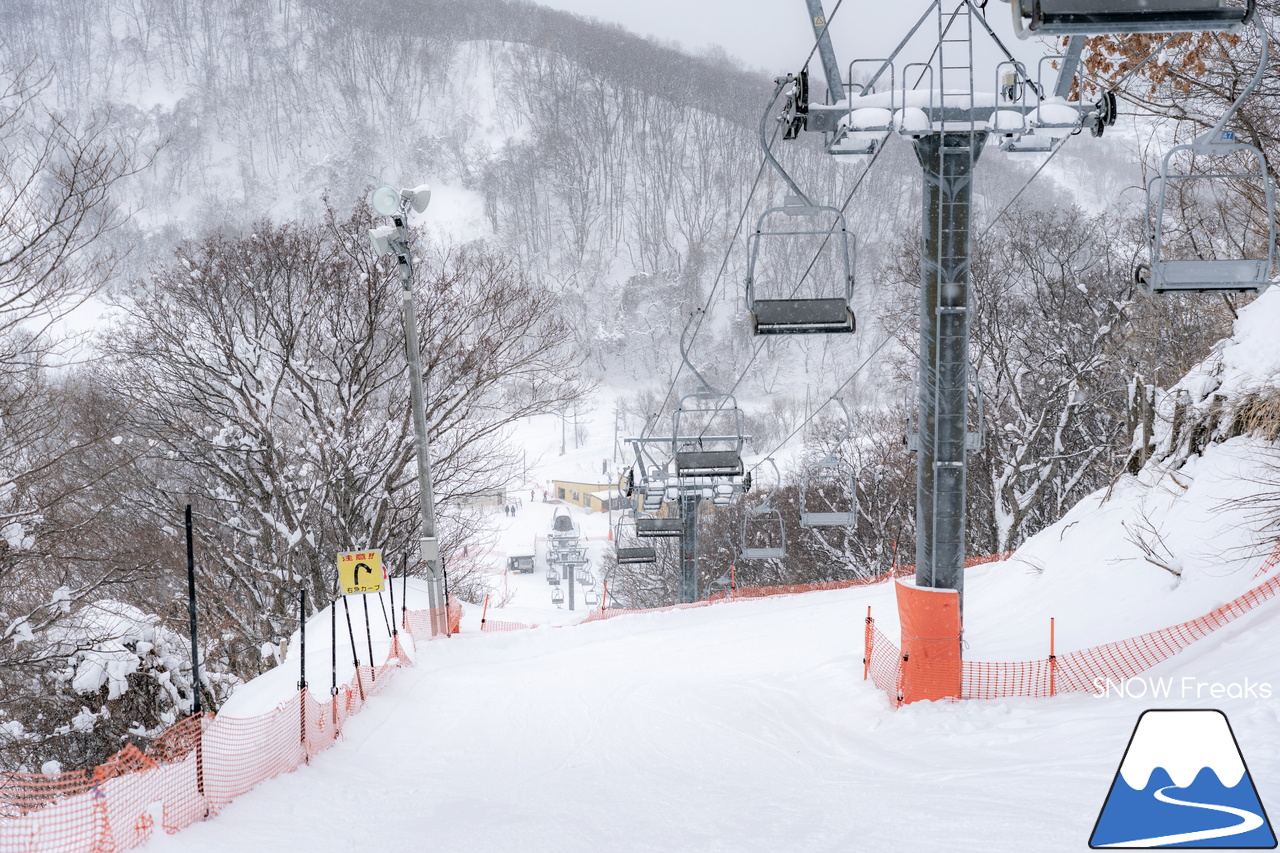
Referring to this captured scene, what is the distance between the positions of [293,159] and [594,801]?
6280 inches

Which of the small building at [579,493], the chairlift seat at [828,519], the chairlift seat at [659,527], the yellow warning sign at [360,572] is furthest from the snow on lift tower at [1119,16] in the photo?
the small building at [579,493]

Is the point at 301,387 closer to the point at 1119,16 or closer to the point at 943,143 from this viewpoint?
the point at 943,143

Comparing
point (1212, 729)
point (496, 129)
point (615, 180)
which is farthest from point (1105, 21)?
point (496, 129)

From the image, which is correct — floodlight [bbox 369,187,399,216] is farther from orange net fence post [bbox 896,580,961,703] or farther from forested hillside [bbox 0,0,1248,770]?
orange net fence post [bbox 896,580,961,703]

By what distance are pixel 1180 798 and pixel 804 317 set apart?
385 centimetres

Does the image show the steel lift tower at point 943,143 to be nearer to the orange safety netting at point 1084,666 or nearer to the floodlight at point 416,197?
the orange safety netting at point 1084,666

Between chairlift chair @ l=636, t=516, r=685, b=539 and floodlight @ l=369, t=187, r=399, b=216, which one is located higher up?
floodlight @ l=369, t=187, r=399, b=216

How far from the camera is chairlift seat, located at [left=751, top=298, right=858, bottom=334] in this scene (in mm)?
6312

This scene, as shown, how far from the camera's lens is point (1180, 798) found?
142 inches

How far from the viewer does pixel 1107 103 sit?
5.86m

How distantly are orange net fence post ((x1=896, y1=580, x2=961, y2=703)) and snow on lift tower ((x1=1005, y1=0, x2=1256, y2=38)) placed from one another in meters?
4.73

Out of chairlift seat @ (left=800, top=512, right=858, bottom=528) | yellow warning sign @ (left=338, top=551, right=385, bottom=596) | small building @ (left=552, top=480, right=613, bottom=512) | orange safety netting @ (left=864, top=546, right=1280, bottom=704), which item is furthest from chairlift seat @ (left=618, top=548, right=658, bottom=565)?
small building @ (left=552, top=480, right=613, bottom=512)

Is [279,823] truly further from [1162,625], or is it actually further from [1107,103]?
[1162,625]

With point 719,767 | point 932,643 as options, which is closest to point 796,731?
point 719,767
